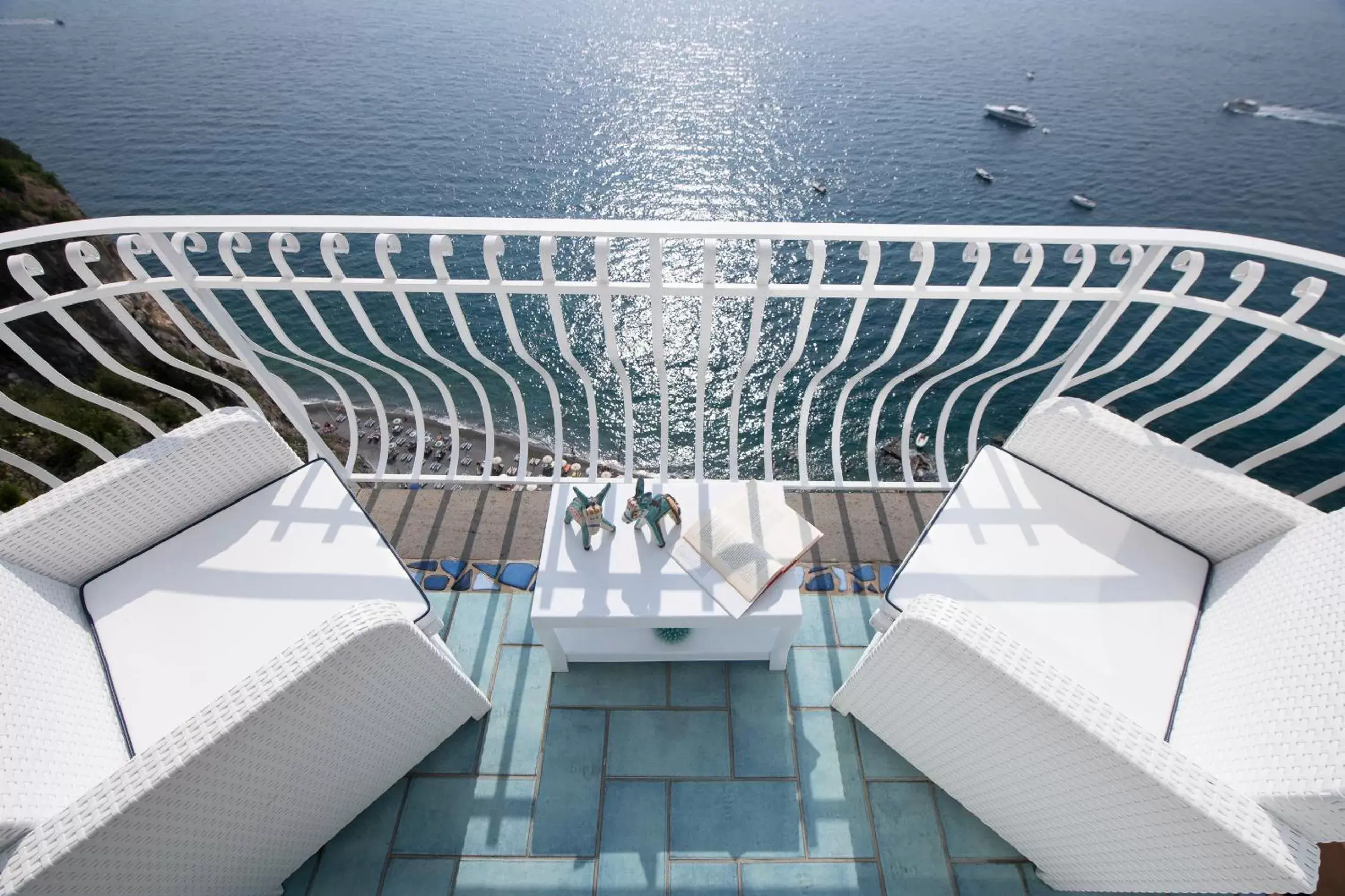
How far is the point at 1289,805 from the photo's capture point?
1111mm

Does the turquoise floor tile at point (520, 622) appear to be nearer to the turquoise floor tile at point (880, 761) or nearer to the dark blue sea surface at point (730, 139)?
the turquoise floor tile at point (880, 761)

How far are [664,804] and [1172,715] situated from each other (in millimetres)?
1394

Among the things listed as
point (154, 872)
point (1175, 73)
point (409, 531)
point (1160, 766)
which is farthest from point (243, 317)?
point (1175, 73)

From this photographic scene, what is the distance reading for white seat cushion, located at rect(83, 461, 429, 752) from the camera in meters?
1.59

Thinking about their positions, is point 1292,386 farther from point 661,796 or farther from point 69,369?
point 69,369

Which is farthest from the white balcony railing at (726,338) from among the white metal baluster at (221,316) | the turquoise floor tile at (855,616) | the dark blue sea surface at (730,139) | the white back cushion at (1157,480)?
the turquoise floor tile at (855,616)

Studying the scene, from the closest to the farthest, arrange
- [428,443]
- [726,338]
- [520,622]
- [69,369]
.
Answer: [520,622]
[69,369]
[428,443]
[726,338]

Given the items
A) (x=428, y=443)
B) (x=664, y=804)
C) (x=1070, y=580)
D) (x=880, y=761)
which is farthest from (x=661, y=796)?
(x=428, y=443)

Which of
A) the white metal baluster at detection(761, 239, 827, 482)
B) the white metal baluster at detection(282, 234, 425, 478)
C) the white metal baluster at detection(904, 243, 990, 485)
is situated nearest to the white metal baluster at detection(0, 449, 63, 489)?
the white metal baluster at detection(282, 234, 425, 478)

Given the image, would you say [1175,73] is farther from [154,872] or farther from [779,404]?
[154,872]

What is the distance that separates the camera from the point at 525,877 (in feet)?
5.88

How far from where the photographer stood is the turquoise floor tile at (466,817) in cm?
183

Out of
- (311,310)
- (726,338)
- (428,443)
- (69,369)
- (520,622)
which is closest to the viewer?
(520,622)

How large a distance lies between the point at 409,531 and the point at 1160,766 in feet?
8.11
